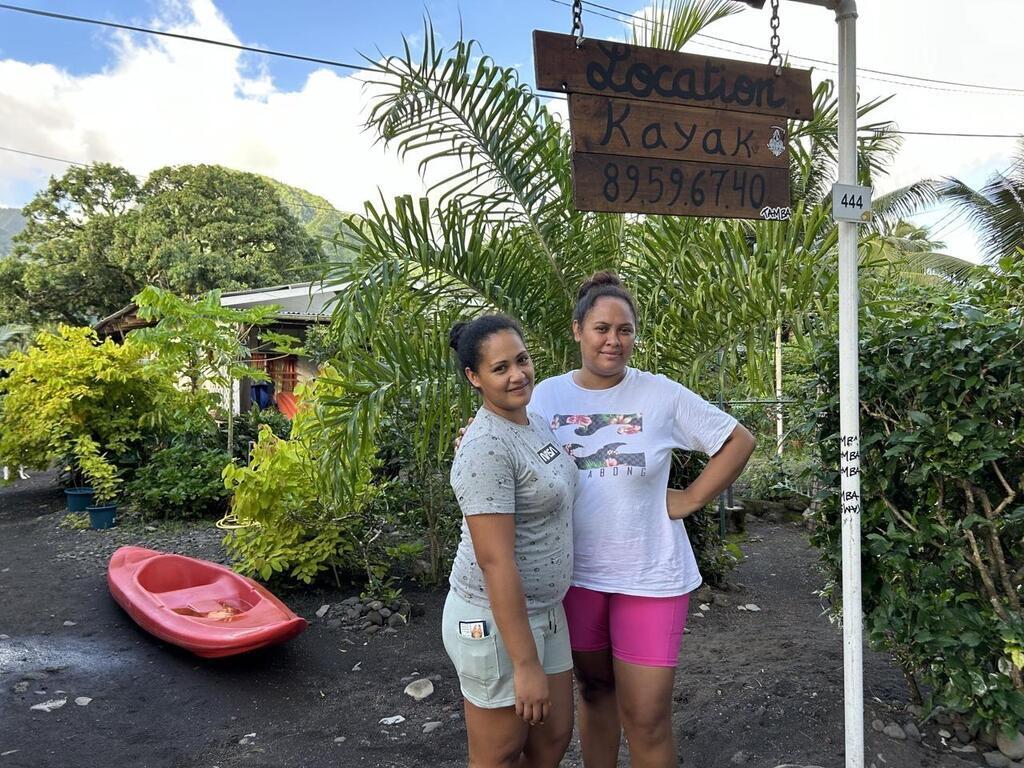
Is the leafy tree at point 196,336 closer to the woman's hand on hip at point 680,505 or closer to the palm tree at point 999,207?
the woman's hand on hip at point 680,505

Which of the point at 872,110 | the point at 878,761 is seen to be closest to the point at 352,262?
the point at 872,110

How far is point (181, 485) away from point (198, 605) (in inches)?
153

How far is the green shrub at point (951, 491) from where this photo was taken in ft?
8.61

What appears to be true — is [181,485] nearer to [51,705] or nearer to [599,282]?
[51,705]

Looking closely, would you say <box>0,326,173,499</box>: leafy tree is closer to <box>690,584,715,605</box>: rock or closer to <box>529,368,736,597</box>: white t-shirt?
<box>690,584,715,605</box>: rock

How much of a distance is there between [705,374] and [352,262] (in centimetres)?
205

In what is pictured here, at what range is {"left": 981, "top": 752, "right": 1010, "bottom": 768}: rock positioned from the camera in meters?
2.81

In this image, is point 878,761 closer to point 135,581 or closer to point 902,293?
point 902,293

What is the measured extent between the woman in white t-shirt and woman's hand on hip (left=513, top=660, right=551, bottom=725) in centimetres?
40

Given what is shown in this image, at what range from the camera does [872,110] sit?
3639 millimetres

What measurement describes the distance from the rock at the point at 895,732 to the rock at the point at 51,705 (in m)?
4.01

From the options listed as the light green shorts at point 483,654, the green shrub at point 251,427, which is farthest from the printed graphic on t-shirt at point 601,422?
the green shrub at point 251,427

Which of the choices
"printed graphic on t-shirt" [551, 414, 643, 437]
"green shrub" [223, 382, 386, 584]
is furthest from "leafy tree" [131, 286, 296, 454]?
"printed graphic on t-shirt" [551, 414, 643, 437]

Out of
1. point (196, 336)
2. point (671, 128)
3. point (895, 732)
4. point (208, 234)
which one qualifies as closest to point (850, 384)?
point (671, 128)
